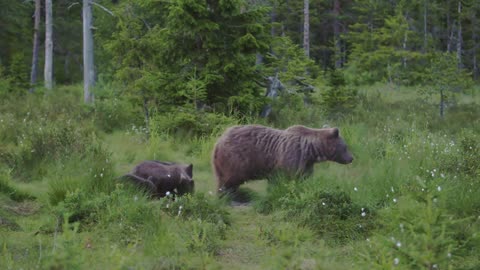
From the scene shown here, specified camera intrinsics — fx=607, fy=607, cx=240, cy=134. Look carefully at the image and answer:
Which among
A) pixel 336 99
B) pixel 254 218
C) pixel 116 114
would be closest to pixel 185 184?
pixel 254 218

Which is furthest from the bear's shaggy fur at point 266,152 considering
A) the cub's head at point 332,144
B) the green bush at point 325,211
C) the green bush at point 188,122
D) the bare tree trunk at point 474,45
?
the bare tree trunk at point 474,45

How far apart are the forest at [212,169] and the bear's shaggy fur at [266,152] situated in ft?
0.78

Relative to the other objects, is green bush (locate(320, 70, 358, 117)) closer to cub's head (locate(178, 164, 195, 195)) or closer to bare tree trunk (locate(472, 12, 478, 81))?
cub's head (locate(178, 164, 195, 195))

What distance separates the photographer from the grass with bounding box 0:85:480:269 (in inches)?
191

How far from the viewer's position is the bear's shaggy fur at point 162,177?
8226 millimetres

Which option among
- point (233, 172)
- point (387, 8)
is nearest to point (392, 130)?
point (233, 172)

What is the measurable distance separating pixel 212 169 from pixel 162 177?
124 cm

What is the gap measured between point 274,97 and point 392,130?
3.47m

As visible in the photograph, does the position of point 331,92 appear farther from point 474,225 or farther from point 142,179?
point 474,225

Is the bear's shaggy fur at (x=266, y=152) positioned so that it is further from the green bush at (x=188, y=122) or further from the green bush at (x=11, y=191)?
the green bush at (x=188, y=122)

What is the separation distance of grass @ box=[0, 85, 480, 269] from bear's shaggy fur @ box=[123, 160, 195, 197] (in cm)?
43

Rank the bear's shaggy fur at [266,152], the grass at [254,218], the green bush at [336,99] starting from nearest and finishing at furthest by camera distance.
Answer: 1. the grass at [254,218]
2. the bear's shaggy fur at [266,152]
3. the green bush at [336,99]

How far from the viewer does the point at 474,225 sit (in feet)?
20.5

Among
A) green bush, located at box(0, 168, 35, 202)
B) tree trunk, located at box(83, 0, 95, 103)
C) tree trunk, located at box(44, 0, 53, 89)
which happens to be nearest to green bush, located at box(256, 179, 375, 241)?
green bush, located at box(0, 168, 35, 202)
